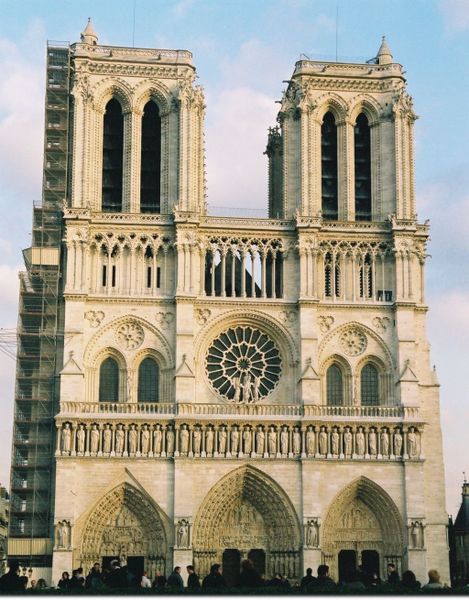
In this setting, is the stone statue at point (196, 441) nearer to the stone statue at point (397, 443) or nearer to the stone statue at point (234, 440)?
the stone statue at point (234, 440)

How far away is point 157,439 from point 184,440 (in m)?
0.97

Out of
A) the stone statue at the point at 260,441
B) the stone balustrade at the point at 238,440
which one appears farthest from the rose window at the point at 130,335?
the stone statue at the point at 260,441

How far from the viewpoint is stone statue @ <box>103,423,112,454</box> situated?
147 ft

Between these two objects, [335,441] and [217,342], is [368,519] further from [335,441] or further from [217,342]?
[217,342]

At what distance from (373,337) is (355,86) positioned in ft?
33.4

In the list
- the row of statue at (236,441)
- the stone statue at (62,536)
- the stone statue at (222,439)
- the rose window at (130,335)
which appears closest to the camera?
the stone statue at (62,536)

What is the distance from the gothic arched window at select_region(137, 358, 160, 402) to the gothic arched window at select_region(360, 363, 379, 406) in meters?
7.79

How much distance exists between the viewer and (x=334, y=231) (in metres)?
48.2

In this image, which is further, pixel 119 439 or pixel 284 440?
pixel 284 440

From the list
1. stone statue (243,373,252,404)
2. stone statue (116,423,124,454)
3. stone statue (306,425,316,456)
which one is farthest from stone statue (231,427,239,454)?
stone statue (116,423,124,454)

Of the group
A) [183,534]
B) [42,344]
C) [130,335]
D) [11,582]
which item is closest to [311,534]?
[183,534]

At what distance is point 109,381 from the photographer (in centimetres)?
4669

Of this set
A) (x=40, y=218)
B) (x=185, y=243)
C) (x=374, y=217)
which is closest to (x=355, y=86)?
(x=374, y=217)

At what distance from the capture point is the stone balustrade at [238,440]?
44.8 meters
